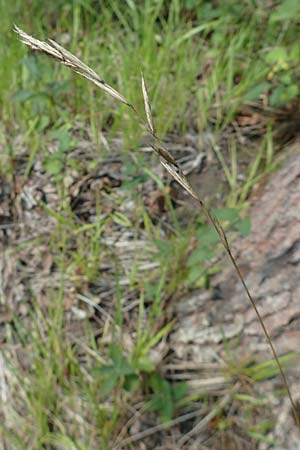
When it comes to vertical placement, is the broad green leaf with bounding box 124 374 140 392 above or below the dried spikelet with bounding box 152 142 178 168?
below

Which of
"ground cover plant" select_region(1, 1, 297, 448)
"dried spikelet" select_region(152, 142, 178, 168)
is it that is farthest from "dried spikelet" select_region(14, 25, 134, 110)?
"ground cover plant" select_region(1, 1, 297, 448)

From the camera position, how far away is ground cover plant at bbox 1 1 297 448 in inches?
57.9

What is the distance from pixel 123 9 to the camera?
8.27ft

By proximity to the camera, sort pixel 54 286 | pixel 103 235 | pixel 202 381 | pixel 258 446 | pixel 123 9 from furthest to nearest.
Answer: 1. pixel 123 9
2. pixel 103 235
3. pixel 54 286
4. pixel 202 381
5. pixel 258 446

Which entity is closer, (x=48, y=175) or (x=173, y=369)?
(x=173, y=369)

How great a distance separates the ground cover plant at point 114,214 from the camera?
147 centimetres

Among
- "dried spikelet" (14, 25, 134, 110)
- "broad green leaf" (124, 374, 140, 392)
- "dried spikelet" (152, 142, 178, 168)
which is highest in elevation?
"dried spikelet" (14, 25, 134, 110)

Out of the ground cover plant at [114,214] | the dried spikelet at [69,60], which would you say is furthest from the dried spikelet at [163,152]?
the ground cover plant at [114,214]

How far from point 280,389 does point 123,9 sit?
5.92 ft

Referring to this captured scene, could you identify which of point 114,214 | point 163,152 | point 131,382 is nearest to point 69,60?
point 163,152

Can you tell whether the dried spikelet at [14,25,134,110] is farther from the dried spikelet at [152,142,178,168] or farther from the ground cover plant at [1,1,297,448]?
the ground cover plant at [1,1,297,448]

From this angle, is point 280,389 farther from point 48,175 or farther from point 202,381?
point 48,175

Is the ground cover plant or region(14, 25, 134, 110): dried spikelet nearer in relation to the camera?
region(14, 25, 134, 110): dried spikelet

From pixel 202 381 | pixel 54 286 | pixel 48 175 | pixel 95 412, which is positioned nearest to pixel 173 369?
pixel 202 381
